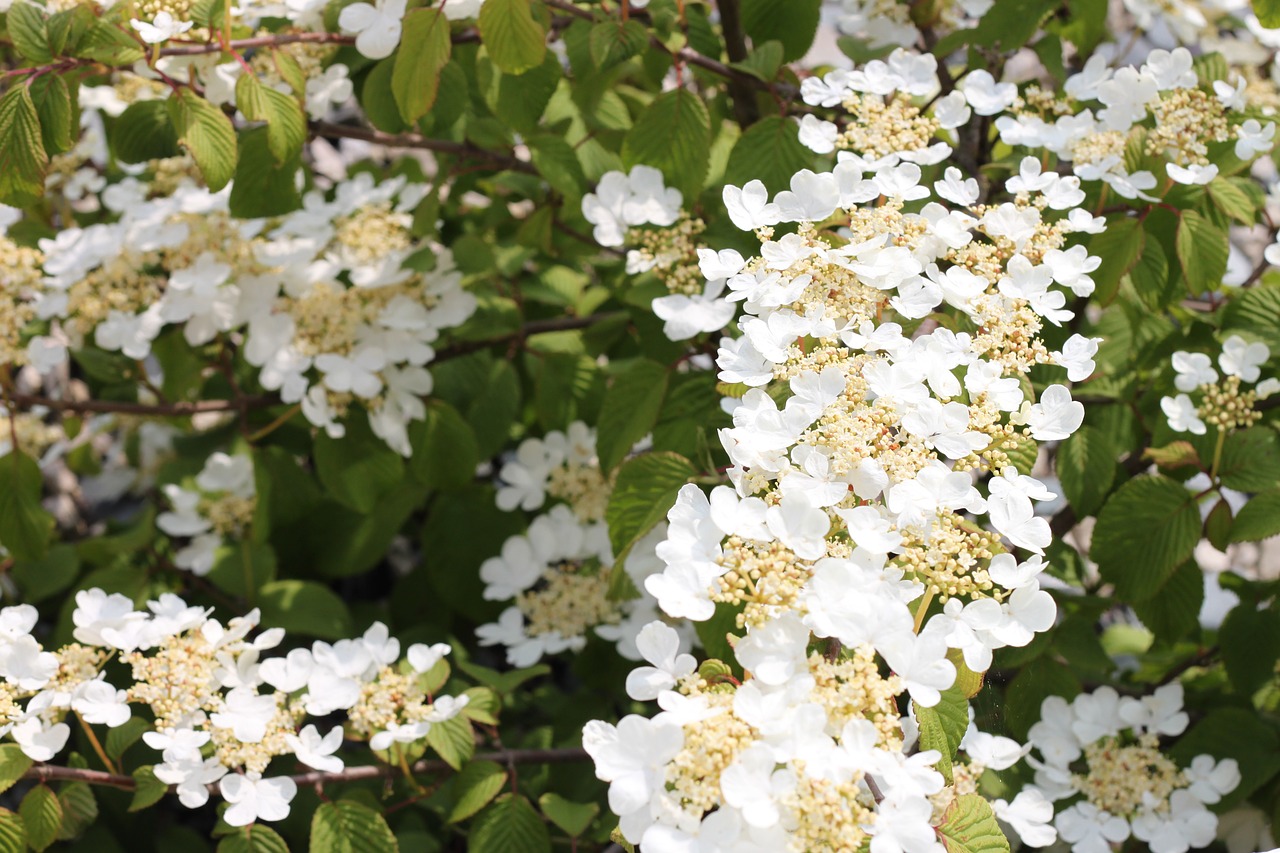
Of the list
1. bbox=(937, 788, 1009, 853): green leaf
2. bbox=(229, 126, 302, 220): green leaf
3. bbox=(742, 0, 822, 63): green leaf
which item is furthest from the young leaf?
bbox=(229, 126, 302, 220): green leaf

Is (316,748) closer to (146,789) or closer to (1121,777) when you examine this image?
(146,789)

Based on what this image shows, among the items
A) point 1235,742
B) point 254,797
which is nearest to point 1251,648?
point 1235,742

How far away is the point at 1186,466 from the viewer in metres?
1.25

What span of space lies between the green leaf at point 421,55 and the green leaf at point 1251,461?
2.87ft

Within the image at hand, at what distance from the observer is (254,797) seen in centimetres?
98

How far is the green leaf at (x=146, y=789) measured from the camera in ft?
3.20

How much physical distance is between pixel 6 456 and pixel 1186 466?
138 centimetres

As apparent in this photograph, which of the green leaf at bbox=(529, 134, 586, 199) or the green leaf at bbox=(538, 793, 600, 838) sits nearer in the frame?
the green leaf at bbox=(538, 793, 600, 838)

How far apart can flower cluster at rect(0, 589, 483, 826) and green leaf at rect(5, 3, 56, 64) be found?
494 millimetres

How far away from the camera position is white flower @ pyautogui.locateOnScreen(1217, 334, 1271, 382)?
1163 millimetres

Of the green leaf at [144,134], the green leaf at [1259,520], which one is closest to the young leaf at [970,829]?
the green leaf at [1259,520]

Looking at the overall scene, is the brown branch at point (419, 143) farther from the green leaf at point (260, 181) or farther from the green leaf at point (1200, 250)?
the green leaf at point (1200, 250)

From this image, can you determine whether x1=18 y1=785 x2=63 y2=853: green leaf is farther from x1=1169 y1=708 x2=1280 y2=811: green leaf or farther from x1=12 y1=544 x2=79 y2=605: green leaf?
x1=1169 y1=708 x2=1280 y2=811: green leaf

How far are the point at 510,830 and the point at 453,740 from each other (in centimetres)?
11
